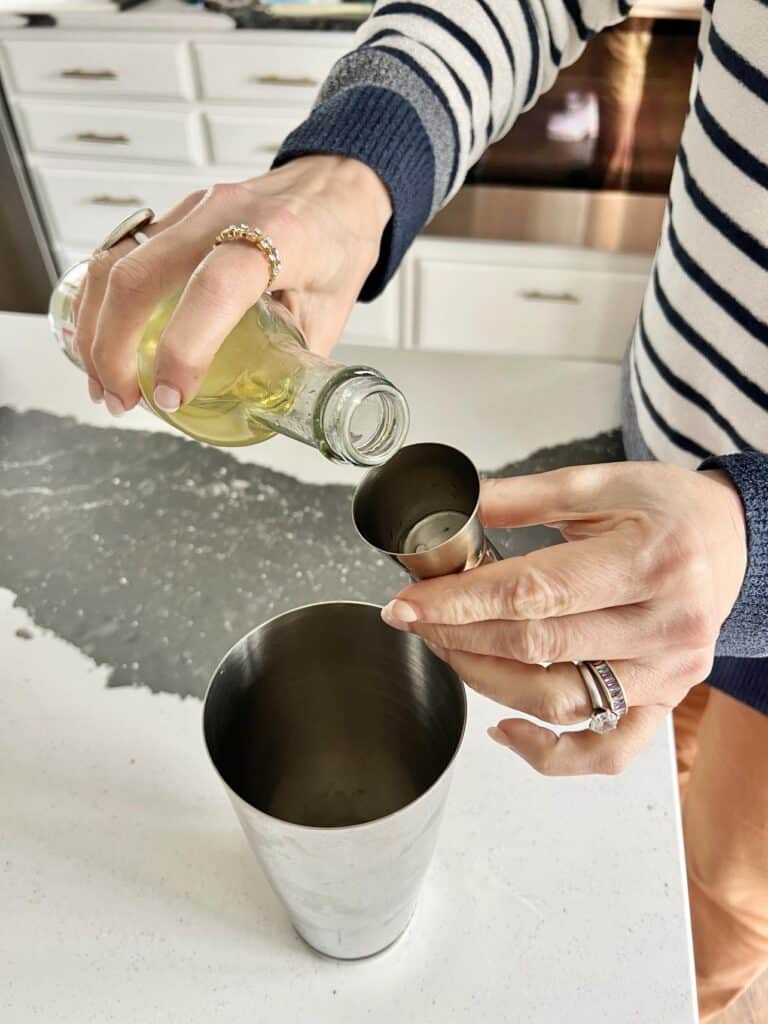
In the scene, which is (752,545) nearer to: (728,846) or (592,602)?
(592,602)

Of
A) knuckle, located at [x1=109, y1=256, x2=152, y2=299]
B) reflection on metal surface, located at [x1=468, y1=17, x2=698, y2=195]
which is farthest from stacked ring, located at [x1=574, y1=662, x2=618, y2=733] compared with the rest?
reflection on metal surface, located at [x1=468, y1=17, x2=698, y2=195]

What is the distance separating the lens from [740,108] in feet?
1.77

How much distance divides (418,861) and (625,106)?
A: 59.4 inches

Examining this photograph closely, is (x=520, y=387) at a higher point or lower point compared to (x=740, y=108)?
lower

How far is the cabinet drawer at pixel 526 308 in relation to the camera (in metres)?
1.77

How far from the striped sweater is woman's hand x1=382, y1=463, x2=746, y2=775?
0.18 feet

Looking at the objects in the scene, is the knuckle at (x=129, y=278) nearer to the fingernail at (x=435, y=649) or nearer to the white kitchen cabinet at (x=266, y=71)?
the fingernail at (x=435, y=649)

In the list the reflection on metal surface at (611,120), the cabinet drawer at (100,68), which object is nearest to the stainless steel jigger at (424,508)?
the reflection on metal surface at (611,120)

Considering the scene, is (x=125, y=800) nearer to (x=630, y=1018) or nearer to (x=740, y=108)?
(x=630, y=1018)

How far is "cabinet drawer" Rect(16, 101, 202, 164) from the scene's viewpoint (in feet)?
5.83

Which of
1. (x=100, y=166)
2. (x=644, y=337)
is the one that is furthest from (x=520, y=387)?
(x=100, y=166)

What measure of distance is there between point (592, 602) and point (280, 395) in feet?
0.63

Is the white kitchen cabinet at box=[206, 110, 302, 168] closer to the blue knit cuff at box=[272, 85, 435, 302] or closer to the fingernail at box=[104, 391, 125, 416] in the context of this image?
the blue knit cuff at box=[272, 85, 435, 302]

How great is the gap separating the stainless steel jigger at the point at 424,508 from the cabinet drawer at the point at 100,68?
1545 mm
